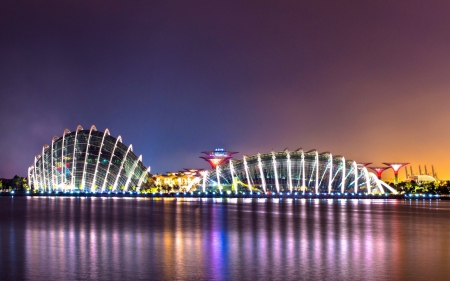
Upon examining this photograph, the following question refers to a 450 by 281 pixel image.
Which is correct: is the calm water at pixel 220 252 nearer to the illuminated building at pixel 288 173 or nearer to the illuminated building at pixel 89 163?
the illuminated building at pixel 89 163

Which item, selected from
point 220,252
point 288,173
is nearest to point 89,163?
point 288,173

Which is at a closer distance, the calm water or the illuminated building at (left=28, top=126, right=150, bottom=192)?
the calm water

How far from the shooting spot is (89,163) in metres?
145

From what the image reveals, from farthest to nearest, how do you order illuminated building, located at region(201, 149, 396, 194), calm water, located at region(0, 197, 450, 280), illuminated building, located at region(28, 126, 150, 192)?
1. illuminated building, located at region(201, 149, 396, 194)
2. illuminated building, located at region(28, 126, 150, 192)
3. calm water, located at region(0, 197, 450, 280)

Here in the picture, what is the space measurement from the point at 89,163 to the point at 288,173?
50.3 metres

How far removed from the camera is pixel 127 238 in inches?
1454

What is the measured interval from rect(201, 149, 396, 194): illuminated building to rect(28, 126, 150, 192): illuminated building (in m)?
23.6

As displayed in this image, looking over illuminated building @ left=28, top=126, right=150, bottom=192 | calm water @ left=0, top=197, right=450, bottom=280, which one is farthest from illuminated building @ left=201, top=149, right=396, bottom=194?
calm water @ left=0, top=197, right=450, bottom=280

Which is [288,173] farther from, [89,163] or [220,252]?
[220,252]

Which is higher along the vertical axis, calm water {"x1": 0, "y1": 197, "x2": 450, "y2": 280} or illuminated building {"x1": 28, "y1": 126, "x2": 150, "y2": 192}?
illuminated building {"x1": 28, "y1": 126, "x2": 150, "y2": 192}

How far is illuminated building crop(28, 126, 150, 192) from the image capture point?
478 feet

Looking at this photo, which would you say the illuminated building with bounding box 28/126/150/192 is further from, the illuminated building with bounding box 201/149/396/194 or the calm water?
the calm water

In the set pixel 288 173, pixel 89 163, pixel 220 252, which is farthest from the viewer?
pixel 288 173

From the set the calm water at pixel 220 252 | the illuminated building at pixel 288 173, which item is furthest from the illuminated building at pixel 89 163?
the calm water at pixel 220 252
